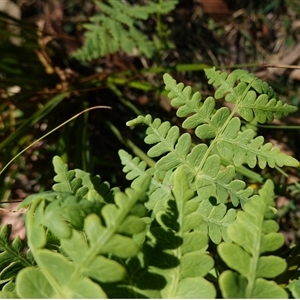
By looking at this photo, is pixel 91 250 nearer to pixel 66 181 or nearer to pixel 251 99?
pixel 66 181

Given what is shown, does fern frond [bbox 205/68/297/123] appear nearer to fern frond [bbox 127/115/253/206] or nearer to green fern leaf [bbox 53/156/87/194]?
fern frond [bbox 127/115/253/206]

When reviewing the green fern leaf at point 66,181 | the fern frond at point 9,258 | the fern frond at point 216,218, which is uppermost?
the green fern leaf at point 66,181

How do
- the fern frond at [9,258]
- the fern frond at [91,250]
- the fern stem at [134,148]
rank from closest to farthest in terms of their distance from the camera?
1. the fern frond at [91,250]
2. the fern frond at [9,258]
3. the fern stem at [134,148]

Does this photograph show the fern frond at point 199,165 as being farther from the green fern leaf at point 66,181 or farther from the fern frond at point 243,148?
the green fern leaf at point 66,181

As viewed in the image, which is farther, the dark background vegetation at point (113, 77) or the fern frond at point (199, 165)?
the dark background vegetation at point (113, 77)

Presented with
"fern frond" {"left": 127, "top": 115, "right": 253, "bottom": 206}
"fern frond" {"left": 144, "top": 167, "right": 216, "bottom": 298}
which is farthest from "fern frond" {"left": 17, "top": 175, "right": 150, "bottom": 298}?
"fern frond" {"left": 127, "top": 115, "right": 253, "bottom": 206}

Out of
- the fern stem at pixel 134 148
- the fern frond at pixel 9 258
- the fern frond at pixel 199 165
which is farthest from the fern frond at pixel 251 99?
the fern stem at pixel 134 148

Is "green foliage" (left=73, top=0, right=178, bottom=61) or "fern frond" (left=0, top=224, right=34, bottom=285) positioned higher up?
"green foliage" (left=73, top=0, right=178, bottom=61)
